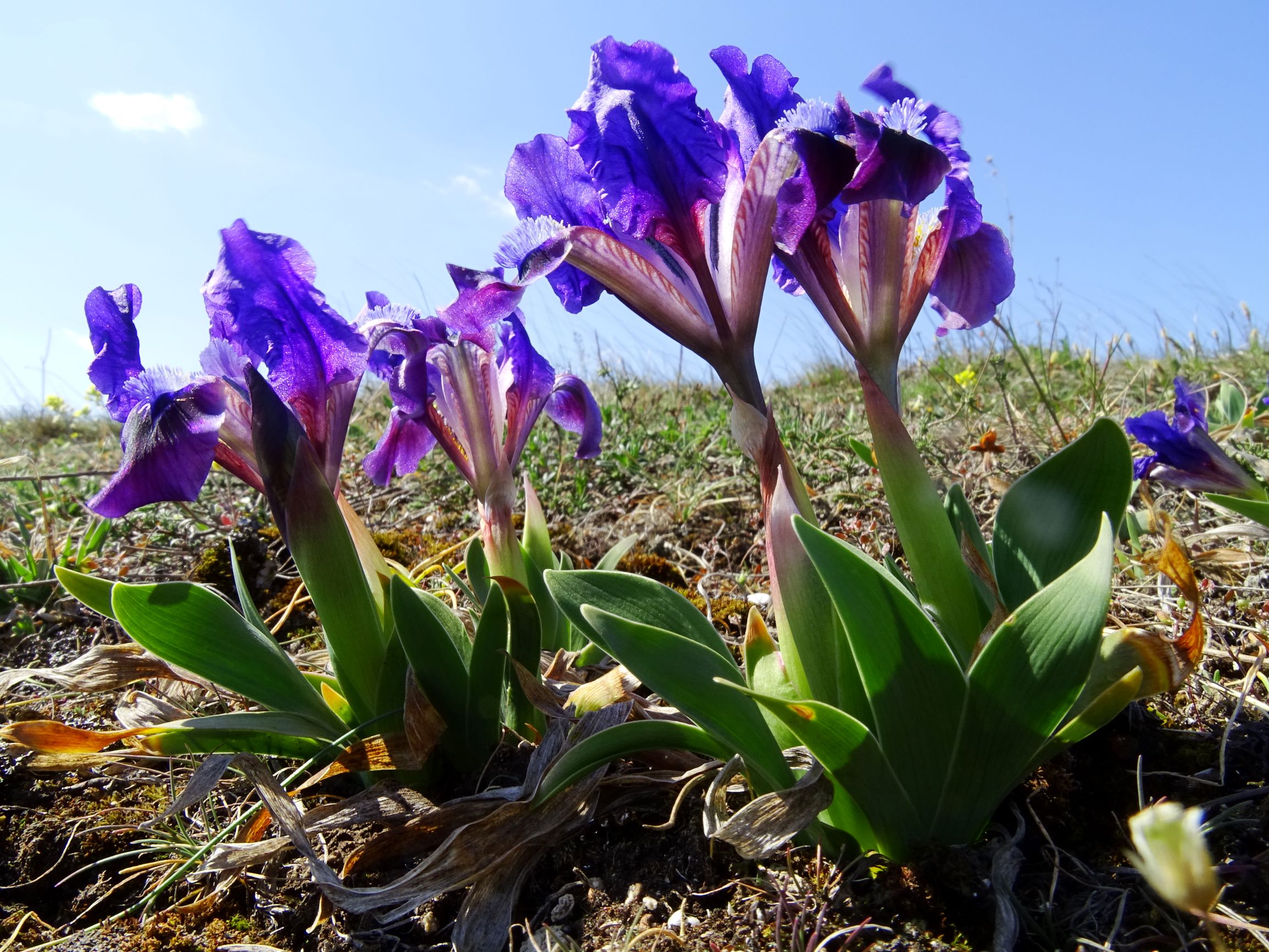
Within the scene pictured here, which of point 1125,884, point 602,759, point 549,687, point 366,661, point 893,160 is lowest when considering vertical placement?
point 1125,884

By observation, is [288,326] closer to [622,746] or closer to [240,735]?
[240,735]

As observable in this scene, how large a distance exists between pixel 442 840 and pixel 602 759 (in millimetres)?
357

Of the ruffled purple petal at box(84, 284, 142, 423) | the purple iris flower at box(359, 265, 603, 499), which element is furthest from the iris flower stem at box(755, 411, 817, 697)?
the ruffled purple petal at box(84, 284, 142, 423)

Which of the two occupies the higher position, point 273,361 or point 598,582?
point 273,361

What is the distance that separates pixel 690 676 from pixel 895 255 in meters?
0.76

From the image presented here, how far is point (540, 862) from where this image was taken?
1438 millimetres

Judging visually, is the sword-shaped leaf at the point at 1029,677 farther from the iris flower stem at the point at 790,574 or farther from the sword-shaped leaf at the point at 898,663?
the iris flower stem at the point at 790,574

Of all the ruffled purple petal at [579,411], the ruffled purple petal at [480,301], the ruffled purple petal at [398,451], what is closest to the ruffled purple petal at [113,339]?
the ruffled purple petal at [398,451]

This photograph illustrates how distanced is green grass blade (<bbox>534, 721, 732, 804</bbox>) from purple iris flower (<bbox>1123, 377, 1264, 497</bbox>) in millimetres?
1409

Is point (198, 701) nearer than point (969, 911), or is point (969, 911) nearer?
point (969, 911)

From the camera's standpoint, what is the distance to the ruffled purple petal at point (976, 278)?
1443mm

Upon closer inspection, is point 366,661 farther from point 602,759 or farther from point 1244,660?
point 1244,660

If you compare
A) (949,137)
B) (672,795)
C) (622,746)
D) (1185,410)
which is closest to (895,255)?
(949,137)

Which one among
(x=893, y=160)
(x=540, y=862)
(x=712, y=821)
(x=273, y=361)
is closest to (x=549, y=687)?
(x=540, y=862)
